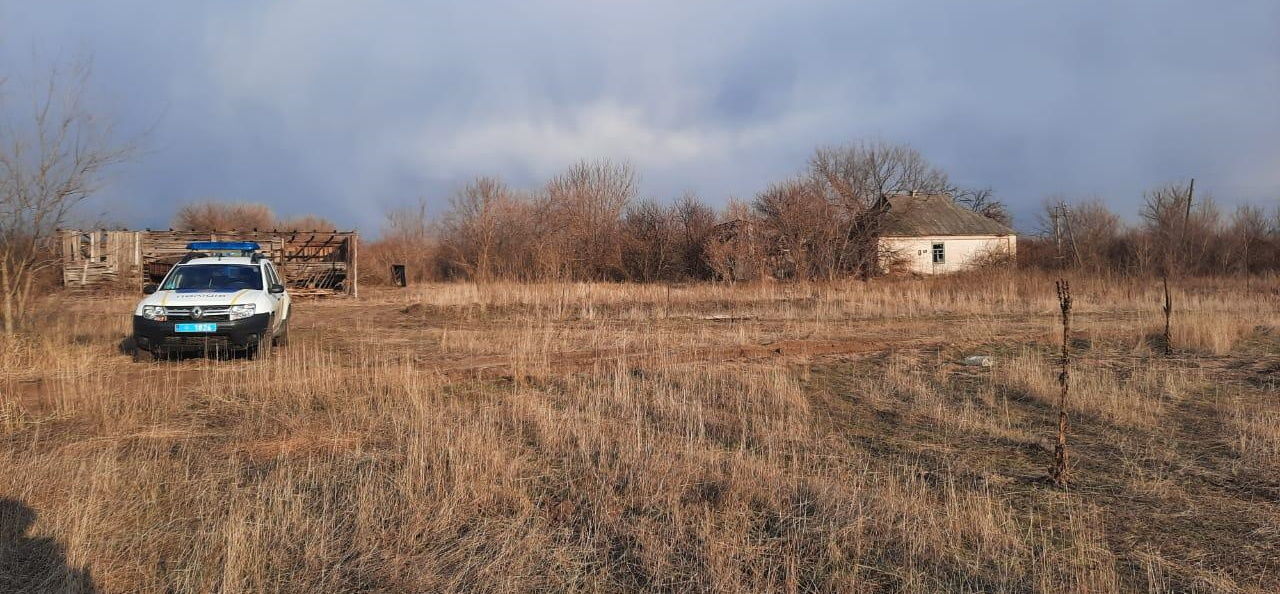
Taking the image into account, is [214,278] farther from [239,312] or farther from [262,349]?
[262,349]

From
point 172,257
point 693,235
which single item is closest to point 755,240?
point 693,235

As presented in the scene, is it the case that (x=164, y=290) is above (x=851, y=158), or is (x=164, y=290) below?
below

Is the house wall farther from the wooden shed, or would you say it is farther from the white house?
the wooden shed

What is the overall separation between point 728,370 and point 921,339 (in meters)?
5.39

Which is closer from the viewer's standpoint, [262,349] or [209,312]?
[209,312]

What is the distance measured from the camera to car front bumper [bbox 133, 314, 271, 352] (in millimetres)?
10219

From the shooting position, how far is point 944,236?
4300 centimetres

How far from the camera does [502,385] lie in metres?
8.84

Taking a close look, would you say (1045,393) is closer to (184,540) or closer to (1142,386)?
(1142,386)

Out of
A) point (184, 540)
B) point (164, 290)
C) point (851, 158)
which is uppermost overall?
point (851, 158)

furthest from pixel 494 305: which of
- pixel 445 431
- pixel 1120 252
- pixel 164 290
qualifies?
pixel 1120 252

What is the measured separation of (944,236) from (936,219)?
4.11 feet

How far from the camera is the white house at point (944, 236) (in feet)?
135

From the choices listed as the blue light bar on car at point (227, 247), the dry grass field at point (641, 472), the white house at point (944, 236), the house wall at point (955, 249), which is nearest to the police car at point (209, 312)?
the dry grass field at point (641, 472)
